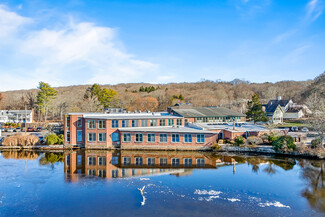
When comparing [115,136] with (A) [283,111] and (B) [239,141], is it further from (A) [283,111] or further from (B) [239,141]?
(A) [283,111]

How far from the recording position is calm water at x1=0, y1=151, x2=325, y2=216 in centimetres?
1559

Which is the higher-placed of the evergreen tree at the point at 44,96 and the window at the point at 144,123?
the evergreen tree at the point at 44,96

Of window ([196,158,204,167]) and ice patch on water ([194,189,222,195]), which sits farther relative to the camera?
window ([196,158,204,167])

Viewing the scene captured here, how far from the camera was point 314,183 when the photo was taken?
20609 millimetres

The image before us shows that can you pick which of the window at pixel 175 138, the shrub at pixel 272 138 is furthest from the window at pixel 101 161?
the shrub at pixel 272 138

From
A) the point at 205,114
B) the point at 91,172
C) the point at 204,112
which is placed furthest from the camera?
the point at 204,112

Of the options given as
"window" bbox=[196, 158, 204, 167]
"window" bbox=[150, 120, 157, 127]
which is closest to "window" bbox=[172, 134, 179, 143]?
"window" bbox=[150, 120, 157, 127]

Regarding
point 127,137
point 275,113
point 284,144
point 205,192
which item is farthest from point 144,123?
point 275,113

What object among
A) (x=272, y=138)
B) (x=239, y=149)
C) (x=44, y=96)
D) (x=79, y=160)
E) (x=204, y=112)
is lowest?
(x=79, y=160)

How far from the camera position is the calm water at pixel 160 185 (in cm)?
1559

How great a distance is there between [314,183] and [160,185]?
1287 centimetres

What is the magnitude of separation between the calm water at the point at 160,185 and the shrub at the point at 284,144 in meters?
2.28

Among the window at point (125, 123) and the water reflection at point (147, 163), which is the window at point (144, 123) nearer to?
the window at point (125, 123)

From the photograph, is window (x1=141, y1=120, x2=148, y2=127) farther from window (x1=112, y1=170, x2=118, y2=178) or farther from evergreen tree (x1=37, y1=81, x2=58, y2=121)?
evergreen tree (x1=37, y1=81, x2=58, y2=121)
